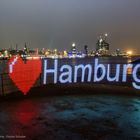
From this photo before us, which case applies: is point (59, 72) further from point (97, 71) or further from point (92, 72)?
point (97, 71)

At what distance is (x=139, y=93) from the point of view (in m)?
17.5

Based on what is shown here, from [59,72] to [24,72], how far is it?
2.51 m

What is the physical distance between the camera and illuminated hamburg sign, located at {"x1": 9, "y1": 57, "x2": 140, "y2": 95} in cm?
1834

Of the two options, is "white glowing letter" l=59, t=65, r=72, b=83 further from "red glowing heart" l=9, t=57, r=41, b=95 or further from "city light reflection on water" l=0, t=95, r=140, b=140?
"city light reflection on water" l=0, t=95, r=140, b=140

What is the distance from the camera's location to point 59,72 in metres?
20.0

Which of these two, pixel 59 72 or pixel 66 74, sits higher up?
pixel 59 72

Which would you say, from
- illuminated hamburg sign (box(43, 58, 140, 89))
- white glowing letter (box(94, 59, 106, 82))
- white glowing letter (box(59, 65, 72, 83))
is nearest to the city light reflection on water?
illuminated hamburg sign (box(43, 58, 140, 89))

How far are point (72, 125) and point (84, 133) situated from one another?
3.24ft

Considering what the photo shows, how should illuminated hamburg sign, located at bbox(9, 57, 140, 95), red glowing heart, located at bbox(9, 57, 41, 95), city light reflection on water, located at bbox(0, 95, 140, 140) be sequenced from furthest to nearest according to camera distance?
illuminated hamburg sign, located at bbox(9, 57, 140, 95), red glowing heart, located at bbox(9, 57, 41, 95), city light reflection on water, located at bbox(0, 95, 140, 140)

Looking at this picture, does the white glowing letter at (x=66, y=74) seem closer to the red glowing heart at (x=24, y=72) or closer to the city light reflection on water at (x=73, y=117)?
the red glowing heart at (x=24, y=72)


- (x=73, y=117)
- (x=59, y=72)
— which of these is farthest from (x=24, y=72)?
(x=73, y=117)

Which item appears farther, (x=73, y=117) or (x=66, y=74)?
(x=66, y=74)

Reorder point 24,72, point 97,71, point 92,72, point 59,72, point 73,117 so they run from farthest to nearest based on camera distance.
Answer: point 92,72 → point 97,71 → point 59,72 → point 24,72 → point 73,117

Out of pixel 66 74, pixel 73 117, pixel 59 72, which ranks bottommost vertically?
pixel 73 117
